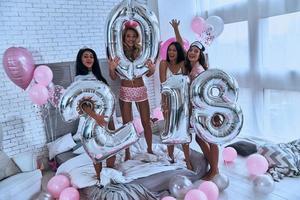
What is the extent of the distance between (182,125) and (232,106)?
433 millimetres

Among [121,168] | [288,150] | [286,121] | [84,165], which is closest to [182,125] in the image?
[121,168]

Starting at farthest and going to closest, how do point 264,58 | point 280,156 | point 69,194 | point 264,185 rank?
point 264,58 < point 280,156 < point 264,185 < point 69,194

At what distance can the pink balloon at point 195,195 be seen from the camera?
2.16m

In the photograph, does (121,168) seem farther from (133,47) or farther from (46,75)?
(46,75)

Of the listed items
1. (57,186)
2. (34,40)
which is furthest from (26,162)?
(34,40)

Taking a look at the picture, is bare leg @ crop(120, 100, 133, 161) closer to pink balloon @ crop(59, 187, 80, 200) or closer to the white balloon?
pink balloon @ crop(59, 187, 80, 200)

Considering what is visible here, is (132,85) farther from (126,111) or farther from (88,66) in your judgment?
(88,66)

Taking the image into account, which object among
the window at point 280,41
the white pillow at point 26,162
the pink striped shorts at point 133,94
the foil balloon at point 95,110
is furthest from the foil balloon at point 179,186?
the window at point 280,41

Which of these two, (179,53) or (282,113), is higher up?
(179,53)

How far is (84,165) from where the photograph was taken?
2.88m

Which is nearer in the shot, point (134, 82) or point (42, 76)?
→ point (134, 82)

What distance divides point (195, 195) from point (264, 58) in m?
2.47

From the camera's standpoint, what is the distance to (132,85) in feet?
8.18

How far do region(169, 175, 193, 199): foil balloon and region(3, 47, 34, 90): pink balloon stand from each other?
207cm
